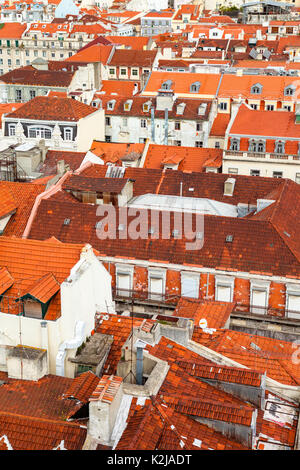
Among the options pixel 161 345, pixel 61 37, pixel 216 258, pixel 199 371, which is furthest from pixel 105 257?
pixel 61 37

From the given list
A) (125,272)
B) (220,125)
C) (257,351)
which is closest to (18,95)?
(220,125)

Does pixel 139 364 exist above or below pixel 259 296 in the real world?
above

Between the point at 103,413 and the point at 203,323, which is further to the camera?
the point at 203,323

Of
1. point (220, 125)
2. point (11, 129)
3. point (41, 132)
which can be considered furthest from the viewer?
point (220, 125)

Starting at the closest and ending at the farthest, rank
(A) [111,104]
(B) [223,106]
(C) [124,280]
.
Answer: (C) [124,280] → (A) [111,104] → (B) [223,106]

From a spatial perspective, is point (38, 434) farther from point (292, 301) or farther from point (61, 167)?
point (61, 167)

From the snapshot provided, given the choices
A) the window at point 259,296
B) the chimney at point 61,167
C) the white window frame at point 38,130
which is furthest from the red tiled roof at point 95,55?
the window at point 259,296

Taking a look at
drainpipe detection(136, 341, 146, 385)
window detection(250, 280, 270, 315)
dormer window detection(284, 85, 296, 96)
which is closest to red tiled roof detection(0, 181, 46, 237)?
window detection(250, 280, 270, 315)

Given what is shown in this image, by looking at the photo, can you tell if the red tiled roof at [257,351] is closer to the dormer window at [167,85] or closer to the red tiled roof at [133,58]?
the dormer window at [167,85]
